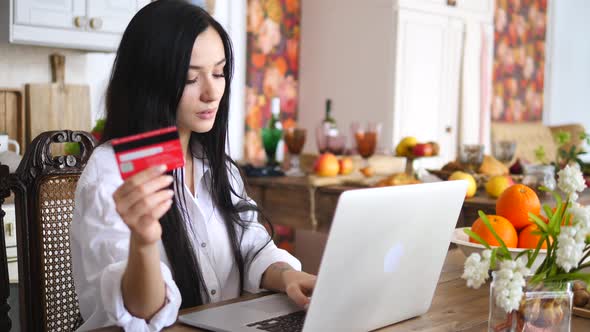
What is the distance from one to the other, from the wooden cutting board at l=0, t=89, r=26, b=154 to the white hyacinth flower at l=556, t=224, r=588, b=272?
281cm

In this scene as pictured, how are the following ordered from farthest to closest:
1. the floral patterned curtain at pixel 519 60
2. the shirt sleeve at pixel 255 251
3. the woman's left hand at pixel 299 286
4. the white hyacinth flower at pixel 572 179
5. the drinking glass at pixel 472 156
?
1. the floral patterned curtain at pixel 519 60
2. the drinking glass at pixel 472 156
3. the shirt sleeve at pixel 255 251
4. the woman's left hand at pixel 299 286
5. the white hyacinth flower at pixel 572 179

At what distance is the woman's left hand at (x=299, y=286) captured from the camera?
47.2 inches

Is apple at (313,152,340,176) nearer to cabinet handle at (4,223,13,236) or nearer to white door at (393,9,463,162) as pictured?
cabinet handle at (4,223,13,236)

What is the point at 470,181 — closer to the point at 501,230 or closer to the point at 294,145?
the point at 294,145

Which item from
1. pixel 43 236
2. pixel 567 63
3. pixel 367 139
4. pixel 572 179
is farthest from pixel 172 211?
pixel 567 63

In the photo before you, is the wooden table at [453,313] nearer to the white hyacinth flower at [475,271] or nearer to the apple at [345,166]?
the white hyacinth flower at [475,271]

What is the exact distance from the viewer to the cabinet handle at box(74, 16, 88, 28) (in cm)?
312

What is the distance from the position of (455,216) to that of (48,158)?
2.69 ft

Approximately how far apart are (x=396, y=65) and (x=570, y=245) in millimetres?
4297

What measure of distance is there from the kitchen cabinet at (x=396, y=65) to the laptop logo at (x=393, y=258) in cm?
395

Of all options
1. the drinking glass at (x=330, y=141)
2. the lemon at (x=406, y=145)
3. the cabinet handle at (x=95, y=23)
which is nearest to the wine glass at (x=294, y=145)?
the drinking glass at (x=330, y=141)

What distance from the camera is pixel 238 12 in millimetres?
4793

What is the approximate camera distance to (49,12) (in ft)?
9.98

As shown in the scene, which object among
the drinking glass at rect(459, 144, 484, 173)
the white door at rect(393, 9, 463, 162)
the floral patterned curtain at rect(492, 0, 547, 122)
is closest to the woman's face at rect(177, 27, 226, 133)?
the drinking glass at rect(459, 144, 484, 173)
